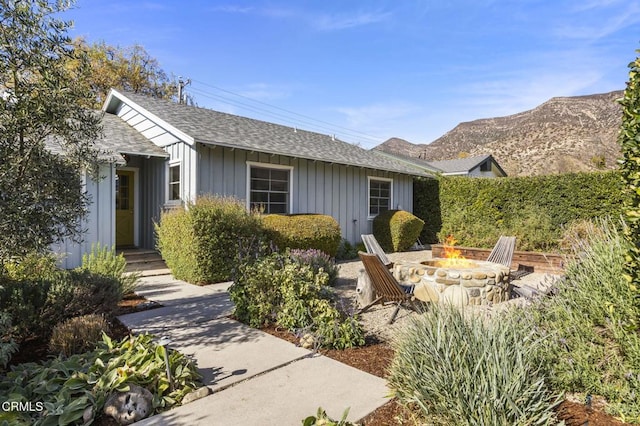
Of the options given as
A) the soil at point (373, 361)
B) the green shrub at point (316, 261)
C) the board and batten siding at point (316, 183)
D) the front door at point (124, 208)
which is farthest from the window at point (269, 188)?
the soil at point (373, 361)

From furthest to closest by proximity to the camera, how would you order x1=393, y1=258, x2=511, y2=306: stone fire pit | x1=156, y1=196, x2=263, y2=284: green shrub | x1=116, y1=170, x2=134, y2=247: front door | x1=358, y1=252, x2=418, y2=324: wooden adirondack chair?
1. x1=116, y1=170, x2=134, y2=247: front door
2. x1=156, y1=196, x2=263, y2=284: green shrub
3. x1=393, y1=258, x2=511, y2=306: stone fire pit
4. x1=358, y1=252, x2=418, y2=324: wooden adirondack chair

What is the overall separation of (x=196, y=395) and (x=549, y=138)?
4340cm

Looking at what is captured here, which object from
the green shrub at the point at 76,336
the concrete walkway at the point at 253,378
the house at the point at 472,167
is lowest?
the concrete walkway at the point at 253,378

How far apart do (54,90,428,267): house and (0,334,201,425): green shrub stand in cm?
579

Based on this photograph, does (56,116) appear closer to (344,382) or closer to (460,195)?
(344,382)

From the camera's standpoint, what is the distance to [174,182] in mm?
9711

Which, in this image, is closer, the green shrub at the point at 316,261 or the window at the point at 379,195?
the green shrub at the point at 316,261

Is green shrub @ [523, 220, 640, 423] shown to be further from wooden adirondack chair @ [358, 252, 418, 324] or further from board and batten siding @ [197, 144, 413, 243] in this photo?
board and batten siding @ [197, 144, 413, 243]

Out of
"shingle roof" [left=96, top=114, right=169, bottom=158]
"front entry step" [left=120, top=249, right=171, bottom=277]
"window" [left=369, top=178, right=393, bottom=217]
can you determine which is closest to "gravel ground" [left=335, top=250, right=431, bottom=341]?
"front entry step" [left=120, top=249, right=171, bottom=277]

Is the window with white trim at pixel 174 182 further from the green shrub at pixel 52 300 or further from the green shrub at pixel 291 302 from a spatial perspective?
the green shrub at pixel 291 302

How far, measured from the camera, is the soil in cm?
245

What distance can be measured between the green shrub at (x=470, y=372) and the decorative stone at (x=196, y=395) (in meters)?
1.52

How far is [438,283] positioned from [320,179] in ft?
21.0

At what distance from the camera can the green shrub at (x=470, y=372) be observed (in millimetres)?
2158
